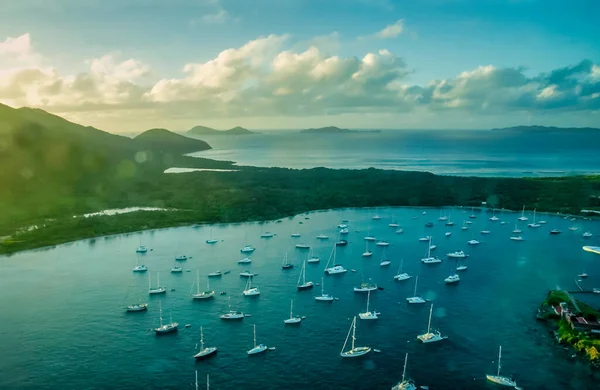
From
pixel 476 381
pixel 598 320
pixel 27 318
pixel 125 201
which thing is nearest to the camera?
pixel 476 381

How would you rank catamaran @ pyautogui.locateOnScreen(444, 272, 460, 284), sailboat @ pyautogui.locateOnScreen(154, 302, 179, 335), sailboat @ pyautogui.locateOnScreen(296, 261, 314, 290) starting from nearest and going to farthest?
sailboat @ pyautogui.locateOnScreen(154, 302, 179, 335), sailboat @ pyautogui.locateOnScreen(296, 261, 314, 290), catamaran @ pyautogui.locateOnScreen(444, 272, 460, 284)

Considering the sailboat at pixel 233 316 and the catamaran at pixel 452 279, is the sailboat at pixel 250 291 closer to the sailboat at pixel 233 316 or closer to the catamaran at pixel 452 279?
the sailboat at pixel 233 316

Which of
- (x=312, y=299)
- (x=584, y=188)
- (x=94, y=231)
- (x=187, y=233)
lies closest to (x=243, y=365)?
(x=312, y=299)

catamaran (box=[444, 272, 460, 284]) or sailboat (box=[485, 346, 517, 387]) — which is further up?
catamaran (box=[444, 272, 460, 284])

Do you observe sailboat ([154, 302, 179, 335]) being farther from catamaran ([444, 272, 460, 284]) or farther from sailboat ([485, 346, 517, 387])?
catamaran ([444, 272, 460, 284])

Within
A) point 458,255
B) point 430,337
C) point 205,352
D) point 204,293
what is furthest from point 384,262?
point 205,352

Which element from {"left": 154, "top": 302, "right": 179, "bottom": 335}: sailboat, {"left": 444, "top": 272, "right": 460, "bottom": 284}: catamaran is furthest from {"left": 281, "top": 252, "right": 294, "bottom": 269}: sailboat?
{"left": 154, "top": 302, "right": 179, "bottom": 335}: sailboat

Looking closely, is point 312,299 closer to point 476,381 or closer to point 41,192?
point 476,381

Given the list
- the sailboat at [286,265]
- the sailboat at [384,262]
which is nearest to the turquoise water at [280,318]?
the sailboat at [286,265]

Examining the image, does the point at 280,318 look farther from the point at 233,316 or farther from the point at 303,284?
the point at 303,284
